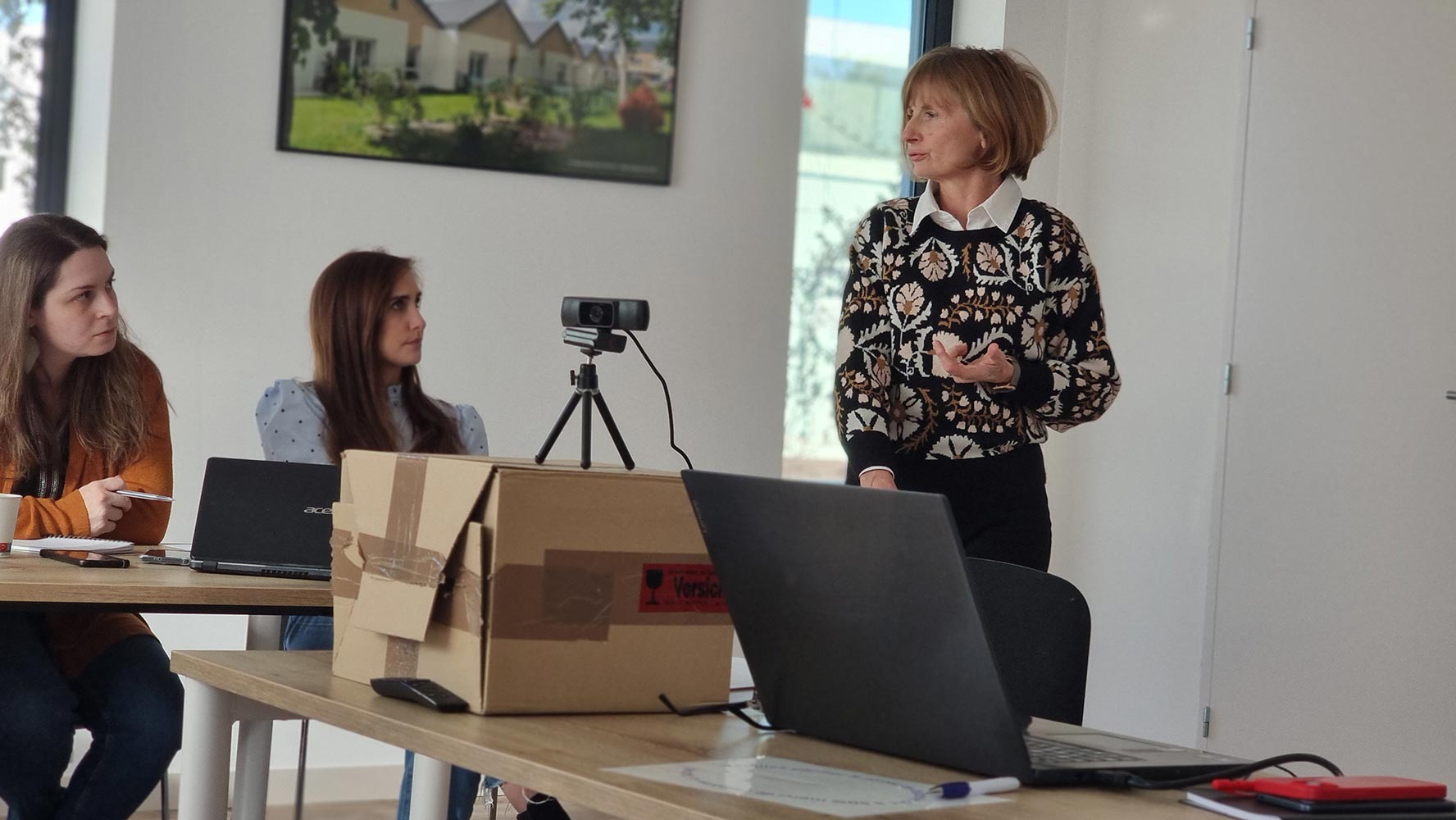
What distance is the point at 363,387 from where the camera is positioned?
2.91 metres

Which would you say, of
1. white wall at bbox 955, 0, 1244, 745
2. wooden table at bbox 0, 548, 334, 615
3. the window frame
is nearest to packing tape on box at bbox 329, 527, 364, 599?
wooden table at bbox 0, 548, 334, 615

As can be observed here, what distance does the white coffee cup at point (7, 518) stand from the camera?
6.88 feet

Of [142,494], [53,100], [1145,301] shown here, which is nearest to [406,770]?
[142,494]

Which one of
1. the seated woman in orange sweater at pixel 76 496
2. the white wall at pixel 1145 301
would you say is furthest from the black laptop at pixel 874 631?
the white wall at pixel 1145 301

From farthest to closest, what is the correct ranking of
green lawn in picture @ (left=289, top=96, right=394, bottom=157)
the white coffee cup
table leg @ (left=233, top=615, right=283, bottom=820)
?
green lawn in picture @ (left=289, top=96, right=394, bottom=157), the white coffee cup, table leg @ (left=233, top=615, right=283, bottom=820)

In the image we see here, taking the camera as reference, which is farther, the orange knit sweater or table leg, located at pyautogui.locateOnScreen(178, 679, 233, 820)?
the orange knit sweater

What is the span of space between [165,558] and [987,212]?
1.29m

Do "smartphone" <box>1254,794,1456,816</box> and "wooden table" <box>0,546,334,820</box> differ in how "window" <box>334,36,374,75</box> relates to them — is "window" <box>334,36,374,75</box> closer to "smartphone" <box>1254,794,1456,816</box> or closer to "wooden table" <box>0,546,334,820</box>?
"wooden table" <box>0,546,334,820</box>

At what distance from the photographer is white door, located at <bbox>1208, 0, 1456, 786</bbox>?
365cm

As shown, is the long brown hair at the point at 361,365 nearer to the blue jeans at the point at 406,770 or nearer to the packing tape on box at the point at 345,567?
the blue jeans at the point at 406,770

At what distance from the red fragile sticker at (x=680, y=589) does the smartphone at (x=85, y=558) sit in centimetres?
101

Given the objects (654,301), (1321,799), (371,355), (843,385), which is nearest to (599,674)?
(1321,799)

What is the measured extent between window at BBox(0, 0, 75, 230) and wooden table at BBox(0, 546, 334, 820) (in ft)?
5.98

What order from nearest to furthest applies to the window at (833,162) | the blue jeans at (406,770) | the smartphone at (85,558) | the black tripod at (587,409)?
the black tripod at (587,409)
the smartphone at (85,558)
the blue jeans at (406,770)
the window at (833,162)
